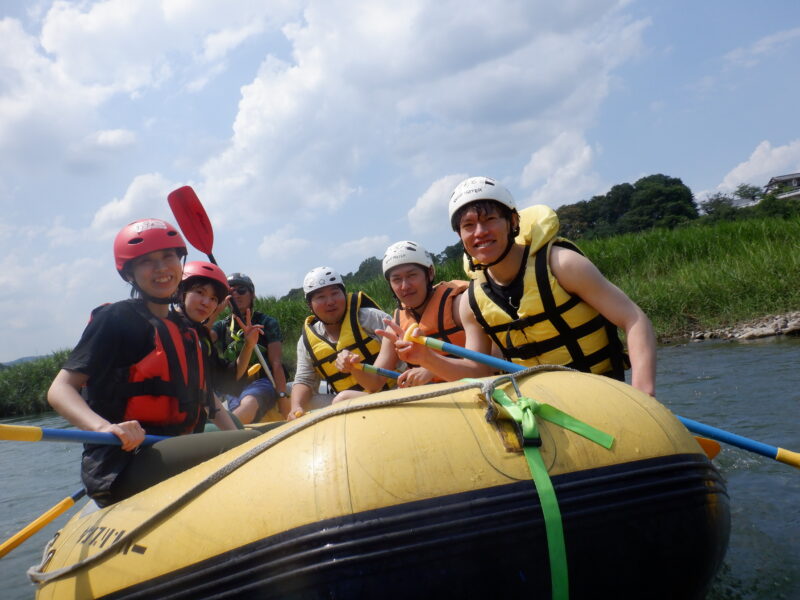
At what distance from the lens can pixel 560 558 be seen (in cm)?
153

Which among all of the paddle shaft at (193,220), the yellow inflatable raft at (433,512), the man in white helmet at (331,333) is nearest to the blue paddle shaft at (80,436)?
the yellow inflatable raft at (433,512)

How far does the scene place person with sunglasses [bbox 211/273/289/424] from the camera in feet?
18.0

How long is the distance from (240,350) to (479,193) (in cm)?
365

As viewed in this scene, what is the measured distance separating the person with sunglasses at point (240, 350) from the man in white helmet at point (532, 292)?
9.51ft

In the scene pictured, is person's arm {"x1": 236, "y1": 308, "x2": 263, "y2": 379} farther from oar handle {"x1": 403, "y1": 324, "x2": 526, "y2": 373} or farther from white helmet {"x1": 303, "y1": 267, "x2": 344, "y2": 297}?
oar handle {"x1": 403, "y1": 324, "x2": 526, "y2": 373}

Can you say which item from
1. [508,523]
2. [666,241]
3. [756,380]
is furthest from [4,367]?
[508,523]

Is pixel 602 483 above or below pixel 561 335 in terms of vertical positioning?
below

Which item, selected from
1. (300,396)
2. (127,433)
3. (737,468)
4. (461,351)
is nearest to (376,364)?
(300,396)

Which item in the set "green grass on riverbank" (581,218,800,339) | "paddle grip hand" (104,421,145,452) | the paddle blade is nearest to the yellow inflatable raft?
"paddle grip hand" (104,421,145,452)

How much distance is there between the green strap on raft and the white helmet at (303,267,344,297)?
3.06m

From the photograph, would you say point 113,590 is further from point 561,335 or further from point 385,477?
point 561,335

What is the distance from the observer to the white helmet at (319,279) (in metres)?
4.74

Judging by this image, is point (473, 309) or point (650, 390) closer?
point (650, 390)

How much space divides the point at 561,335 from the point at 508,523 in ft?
4.86
